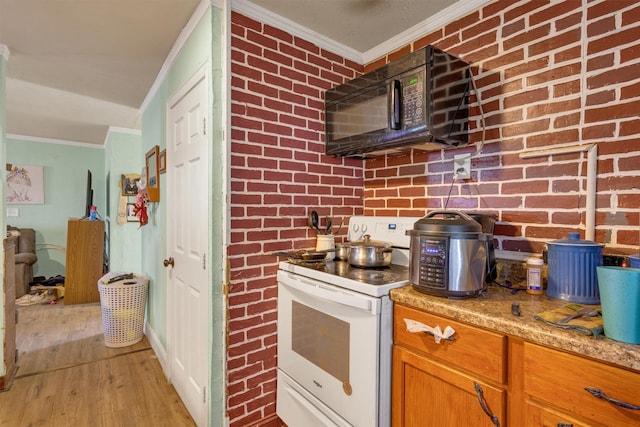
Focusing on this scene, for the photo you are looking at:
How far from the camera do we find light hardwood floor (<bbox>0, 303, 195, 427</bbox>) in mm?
1883

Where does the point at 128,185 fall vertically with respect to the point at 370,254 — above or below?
above

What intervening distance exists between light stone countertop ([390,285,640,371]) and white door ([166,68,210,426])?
1099 mm

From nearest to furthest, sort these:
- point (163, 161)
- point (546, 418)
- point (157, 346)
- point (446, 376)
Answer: point (546, 418) → point (446, 376) → point (163, 161) → point (157, 346)

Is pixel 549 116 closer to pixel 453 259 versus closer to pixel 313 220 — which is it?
pixel 453 259

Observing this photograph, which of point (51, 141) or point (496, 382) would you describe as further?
point (51, 141)

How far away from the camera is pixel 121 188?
4.16 meters

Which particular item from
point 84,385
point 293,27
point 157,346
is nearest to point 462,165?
point 293,27

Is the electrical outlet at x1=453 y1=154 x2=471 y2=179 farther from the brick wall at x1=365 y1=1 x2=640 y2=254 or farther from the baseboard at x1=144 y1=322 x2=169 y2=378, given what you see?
the baseboard at x1=144 y1=322 x2=169 y2=378

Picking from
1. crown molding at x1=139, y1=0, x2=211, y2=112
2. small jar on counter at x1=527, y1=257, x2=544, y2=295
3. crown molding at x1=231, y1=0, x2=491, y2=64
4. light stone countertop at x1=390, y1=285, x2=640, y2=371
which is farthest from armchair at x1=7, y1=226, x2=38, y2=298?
small jar on counter at x1=527, y1=257, x2=544, y2=295

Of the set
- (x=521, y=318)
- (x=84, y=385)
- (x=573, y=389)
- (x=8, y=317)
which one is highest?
(x=521, y=318)

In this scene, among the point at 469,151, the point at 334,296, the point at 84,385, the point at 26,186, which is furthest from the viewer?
the point at 26,186

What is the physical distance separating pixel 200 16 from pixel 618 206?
80.6 inches

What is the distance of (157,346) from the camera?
263 cm

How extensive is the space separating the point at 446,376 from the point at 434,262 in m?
0.37
